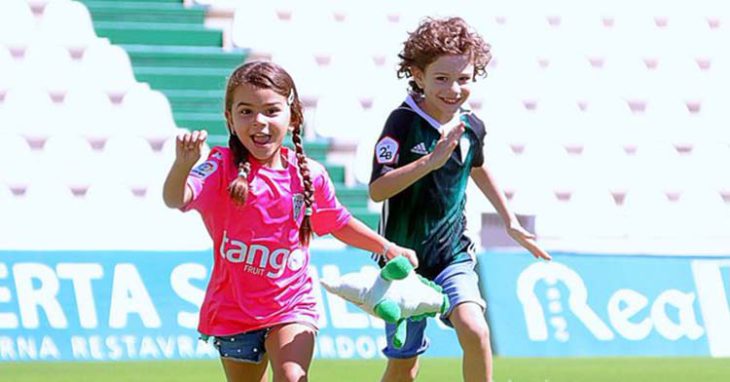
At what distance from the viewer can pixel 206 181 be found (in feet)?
17.7

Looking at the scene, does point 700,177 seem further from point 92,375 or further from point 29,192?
point 92,375

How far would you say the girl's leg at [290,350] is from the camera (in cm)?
527

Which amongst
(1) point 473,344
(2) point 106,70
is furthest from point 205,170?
(2) point 106,70

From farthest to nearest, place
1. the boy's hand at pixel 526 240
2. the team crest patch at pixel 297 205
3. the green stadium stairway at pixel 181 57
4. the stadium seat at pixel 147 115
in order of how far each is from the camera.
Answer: the green stadium stairway at pixel 181 57 < the stadium seat at pixel 147 115 < the boy's hand at pixel 526 240 < the team crest patch at pixel 297 205

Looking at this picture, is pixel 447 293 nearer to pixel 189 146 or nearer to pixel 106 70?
pixel 189 146

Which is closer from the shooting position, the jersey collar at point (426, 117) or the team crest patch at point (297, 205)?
the team crest patch at point (297, 205)

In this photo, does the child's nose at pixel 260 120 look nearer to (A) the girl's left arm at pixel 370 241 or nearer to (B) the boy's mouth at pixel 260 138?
(B) the boy's mouth at pixel 260 138

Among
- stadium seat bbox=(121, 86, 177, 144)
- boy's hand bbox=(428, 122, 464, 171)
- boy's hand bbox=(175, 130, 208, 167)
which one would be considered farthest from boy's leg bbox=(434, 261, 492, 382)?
stadium seat bbox=(121, 86, 177, 144)

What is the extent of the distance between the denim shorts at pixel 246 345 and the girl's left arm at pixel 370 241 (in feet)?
1.47

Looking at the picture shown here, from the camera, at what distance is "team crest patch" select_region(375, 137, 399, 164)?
631 cm

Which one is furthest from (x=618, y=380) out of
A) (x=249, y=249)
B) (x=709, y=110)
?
(x=709, y=110)

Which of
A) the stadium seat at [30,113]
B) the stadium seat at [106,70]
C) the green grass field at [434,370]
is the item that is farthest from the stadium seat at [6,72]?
the green grass field at [434,370]

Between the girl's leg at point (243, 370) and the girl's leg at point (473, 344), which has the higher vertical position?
the girl's leg at point (243, 370)

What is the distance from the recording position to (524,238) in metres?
6.67
